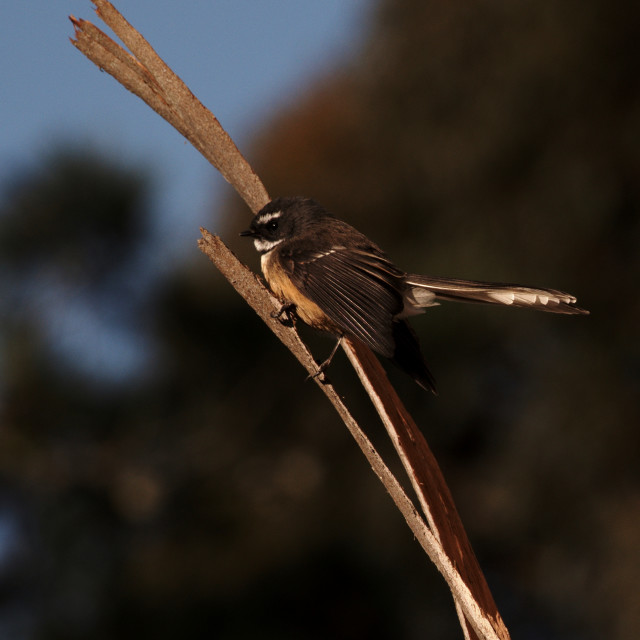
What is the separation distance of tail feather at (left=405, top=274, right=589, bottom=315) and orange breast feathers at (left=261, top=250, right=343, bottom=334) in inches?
15.1

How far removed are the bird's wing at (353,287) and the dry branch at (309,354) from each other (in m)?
0.98

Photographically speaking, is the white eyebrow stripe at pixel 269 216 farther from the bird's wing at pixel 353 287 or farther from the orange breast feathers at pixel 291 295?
the bird's wing at pixel 353 287

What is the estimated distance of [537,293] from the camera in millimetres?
2576

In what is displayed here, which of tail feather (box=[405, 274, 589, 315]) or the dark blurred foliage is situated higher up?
tail feather (box=[405, 274, 589, 315])

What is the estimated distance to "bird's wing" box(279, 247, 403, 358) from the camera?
321cm

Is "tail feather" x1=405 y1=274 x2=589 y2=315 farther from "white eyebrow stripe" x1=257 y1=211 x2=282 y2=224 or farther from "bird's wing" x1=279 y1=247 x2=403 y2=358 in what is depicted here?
"white eyebrow stripe" x1=257 y1=211 x2=282 y2=224

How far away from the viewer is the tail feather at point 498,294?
241 cm

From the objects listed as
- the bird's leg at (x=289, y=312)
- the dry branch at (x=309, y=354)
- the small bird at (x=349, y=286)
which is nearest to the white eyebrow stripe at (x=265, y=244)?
the small bird at (x=349, y=286)

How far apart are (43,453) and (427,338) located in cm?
751

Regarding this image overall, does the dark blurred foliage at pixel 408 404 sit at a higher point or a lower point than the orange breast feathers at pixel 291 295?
lower

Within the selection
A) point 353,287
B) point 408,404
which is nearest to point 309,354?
point 353,287

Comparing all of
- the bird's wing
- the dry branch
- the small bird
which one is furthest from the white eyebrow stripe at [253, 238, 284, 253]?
the dry branch

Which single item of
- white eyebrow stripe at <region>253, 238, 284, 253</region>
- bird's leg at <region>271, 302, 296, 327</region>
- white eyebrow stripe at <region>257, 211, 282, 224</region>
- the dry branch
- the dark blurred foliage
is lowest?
the dark blurred foliage

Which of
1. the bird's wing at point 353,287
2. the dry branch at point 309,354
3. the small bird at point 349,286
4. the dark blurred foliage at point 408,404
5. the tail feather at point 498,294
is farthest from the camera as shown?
the dark blurred foliage at point 408,404
